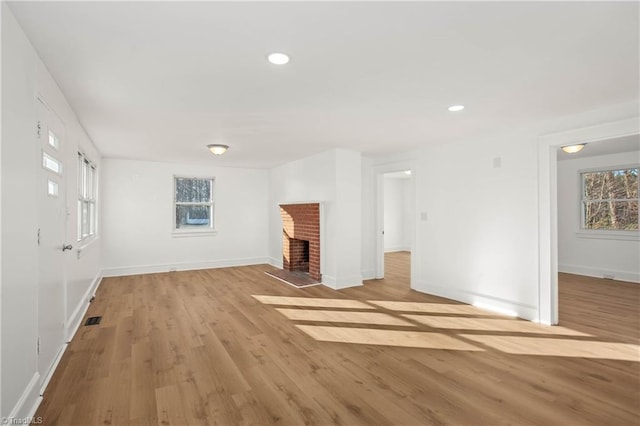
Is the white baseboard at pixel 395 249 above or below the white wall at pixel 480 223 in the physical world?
below

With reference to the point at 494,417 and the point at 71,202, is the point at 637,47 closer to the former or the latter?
the point at 494,417

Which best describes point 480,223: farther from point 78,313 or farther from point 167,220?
point 167,220

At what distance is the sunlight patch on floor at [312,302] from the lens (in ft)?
13.8

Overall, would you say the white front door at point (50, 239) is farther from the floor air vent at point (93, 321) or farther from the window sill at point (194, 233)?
the window sill at point (194, 233)

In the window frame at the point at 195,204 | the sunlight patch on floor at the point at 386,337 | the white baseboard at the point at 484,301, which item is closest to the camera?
the sunlight patch on floor at the point at 386,337

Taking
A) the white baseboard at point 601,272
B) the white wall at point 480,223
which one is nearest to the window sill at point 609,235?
the white baseboard at point 601,272

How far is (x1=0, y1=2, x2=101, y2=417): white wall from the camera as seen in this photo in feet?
5.32

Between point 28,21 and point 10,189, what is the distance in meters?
0.96

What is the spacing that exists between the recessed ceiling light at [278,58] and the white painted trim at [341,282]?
3.75 metres

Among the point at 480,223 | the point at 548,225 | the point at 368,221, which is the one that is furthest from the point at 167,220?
the point at 548,225

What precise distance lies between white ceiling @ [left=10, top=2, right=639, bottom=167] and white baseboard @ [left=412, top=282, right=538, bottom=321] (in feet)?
7.27

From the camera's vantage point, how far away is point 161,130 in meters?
4.06

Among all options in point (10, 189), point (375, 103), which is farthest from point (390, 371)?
point (10, 189)

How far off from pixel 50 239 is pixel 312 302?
300 cm
